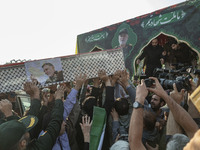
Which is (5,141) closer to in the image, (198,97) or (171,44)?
(198,97)

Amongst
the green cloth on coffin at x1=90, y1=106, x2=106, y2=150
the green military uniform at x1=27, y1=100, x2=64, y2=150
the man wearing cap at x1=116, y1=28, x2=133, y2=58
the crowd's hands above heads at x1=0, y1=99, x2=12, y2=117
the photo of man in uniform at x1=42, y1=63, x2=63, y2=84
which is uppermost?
the man wearing cap at x1=116, y1=28, x2=133, y2=58

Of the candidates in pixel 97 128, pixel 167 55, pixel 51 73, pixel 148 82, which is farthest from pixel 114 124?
pixel 167 55

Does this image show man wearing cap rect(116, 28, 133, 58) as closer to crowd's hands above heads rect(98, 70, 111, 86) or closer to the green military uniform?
→ crowd's hands above heads rect(98, 70, 111, 86)

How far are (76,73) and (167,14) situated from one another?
4.06 metres

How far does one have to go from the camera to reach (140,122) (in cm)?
116

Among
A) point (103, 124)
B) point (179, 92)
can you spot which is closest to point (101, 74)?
point (103, 124)

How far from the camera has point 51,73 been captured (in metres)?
2.49

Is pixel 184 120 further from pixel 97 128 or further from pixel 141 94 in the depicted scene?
pixel 97 128

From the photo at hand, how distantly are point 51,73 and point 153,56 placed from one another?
4.05 meters

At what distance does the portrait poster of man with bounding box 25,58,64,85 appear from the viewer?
240 cm

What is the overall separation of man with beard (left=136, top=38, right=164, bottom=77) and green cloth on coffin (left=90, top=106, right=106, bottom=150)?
415 centimetres

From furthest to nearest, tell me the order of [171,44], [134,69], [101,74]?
[134,69] < [171,44] < [101,74]

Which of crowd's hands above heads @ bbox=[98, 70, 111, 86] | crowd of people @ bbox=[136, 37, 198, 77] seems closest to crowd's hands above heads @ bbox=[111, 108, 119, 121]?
crowd's hands above heads @ bbox=[98, 70, 111, 86]

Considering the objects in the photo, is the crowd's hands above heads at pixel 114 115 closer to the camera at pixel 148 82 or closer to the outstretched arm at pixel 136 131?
the camera at pixel 148 82
